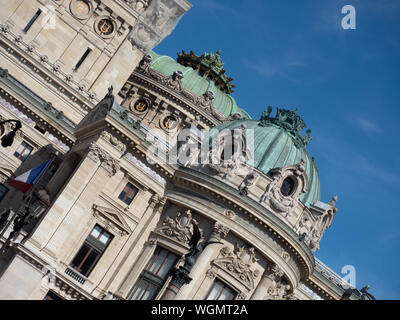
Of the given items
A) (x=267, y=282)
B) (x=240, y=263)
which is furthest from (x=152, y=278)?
(x=267, y=282)

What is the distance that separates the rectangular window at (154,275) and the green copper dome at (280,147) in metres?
10.1

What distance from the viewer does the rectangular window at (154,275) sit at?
4391 centimetres

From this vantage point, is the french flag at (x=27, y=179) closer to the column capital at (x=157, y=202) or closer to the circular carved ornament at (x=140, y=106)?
the column capital at (x=157, y=202)

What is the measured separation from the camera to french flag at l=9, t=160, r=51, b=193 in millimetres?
45656

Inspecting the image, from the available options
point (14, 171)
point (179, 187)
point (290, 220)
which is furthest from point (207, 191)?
point (14, 171)

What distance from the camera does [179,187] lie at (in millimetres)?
46781

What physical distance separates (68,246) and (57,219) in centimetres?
198

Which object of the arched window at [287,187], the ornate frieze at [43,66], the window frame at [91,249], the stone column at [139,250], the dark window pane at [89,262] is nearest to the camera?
the window frame at [91,249]

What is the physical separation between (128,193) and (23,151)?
973 cm

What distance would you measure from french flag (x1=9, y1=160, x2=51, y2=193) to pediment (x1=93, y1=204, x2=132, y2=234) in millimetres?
5057

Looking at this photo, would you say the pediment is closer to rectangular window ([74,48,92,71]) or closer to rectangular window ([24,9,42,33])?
rectangular window ([74,48,92,71])

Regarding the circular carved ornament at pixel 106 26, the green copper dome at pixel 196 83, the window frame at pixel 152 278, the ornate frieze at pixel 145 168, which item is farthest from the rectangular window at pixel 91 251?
the green copper dome at pixel 196 83
